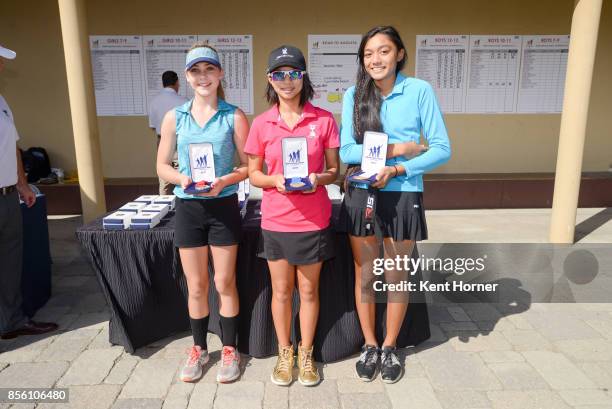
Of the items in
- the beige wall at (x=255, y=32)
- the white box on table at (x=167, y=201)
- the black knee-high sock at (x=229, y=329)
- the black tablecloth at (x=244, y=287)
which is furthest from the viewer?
the beige wall at (x=255, y=32)

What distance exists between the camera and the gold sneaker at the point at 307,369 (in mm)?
2447

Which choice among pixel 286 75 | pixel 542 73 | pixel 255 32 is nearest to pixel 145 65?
pixel 255 32

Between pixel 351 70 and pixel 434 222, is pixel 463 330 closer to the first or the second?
pixel 434 222

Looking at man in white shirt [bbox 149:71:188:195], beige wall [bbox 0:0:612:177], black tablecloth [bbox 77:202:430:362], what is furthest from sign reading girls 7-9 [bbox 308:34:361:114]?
black tablecloth [bbox 77:202:430:362]

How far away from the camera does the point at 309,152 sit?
2.17m

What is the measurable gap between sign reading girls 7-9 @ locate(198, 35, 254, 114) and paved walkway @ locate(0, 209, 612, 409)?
12.0ft

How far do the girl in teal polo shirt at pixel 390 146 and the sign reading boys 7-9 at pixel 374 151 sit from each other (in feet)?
0.14

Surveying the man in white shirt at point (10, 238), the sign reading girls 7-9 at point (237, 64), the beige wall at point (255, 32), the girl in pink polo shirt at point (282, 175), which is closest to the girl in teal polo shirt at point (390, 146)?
the girl in pink polo shirt at point (282, 175)

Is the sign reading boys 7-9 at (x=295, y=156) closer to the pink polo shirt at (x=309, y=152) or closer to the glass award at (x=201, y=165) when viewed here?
the pink polo shirt at (x=309, y=152)

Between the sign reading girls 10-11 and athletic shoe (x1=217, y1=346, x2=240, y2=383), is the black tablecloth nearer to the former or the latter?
athletic shoe (x1=217, y1=346, x2=240, y2=383)

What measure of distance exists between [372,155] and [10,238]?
7.98ft

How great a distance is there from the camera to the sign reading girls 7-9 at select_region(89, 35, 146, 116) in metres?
6.05

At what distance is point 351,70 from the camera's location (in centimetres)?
625

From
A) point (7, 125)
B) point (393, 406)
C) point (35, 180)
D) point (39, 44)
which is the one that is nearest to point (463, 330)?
point (393, 406)
